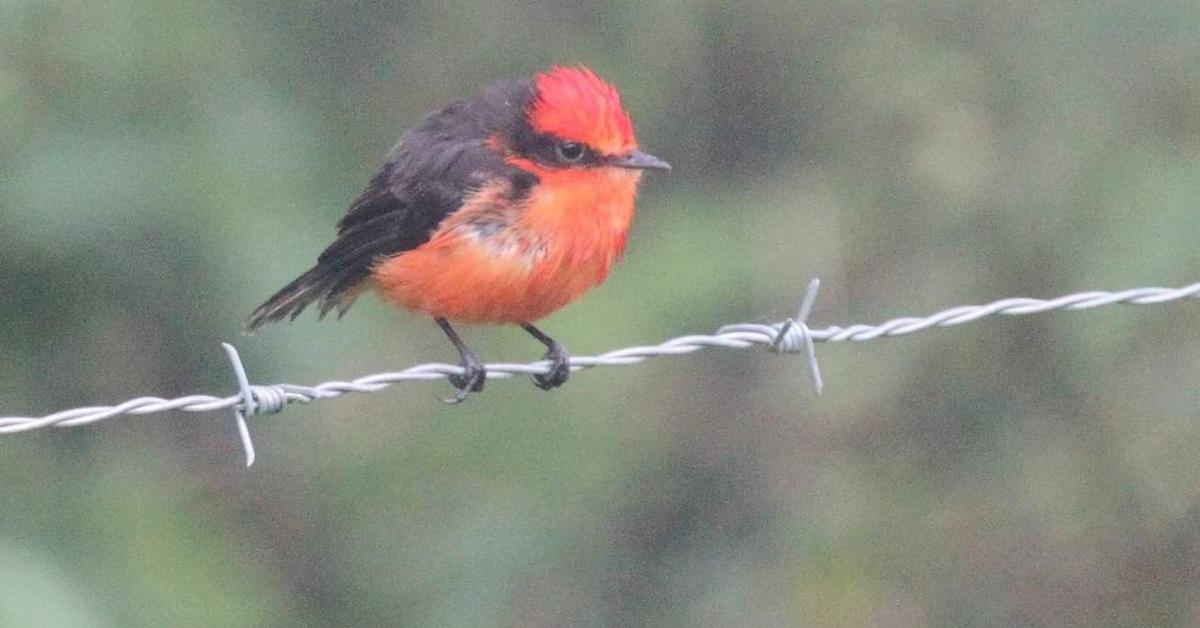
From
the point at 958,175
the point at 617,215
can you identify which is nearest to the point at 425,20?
the point at 958,175

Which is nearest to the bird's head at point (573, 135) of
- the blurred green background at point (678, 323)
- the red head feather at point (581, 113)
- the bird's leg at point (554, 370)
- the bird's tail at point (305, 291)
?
the red head feather at point (581, 113)

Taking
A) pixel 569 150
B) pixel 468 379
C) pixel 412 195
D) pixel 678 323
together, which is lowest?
pixel 678 323

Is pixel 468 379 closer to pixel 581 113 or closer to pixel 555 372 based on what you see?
pixel 555 372

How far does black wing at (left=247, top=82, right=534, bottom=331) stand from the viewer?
200 inches

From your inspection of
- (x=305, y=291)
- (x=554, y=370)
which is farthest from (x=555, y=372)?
(x=305, y=291)

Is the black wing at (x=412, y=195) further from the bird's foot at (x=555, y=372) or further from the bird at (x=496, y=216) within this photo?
the bird's foot at (x=555, y=372)

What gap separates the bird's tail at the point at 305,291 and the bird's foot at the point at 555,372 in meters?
0.54

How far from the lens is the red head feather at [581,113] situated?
5.13 metres

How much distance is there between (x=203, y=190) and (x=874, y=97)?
292 cm

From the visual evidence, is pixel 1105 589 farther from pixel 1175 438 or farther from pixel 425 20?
Result: pixel 425 20

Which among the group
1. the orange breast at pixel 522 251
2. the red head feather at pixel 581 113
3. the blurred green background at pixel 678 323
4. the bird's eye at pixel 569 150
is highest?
the red head feather at pixel 581 113

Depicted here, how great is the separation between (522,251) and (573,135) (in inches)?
16.3

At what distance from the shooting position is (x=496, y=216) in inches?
194

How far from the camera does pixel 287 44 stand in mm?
6699
